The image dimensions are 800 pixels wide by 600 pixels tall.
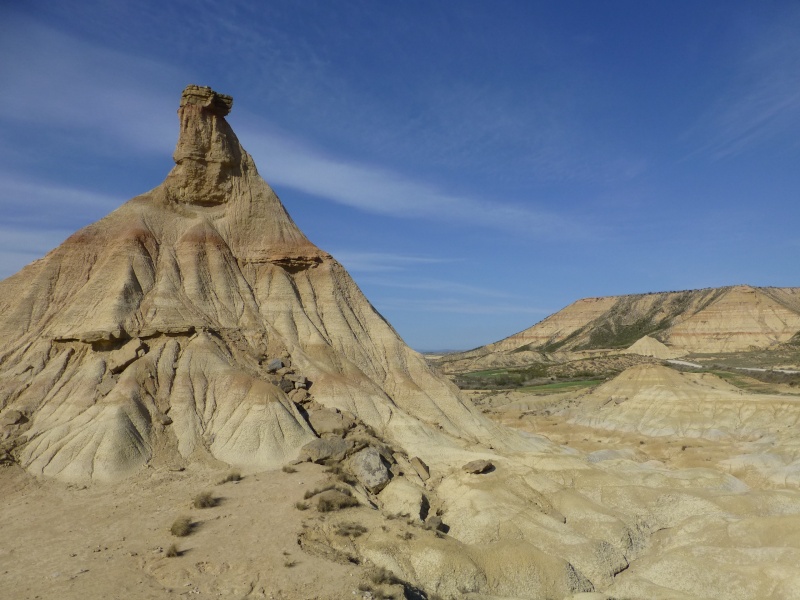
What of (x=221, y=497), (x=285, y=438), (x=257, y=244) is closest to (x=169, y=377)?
(x=285, y=438)

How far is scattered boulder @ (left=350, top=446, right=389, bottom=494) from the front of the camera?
81.5 feet

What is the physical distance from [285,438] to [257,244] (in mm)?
17715

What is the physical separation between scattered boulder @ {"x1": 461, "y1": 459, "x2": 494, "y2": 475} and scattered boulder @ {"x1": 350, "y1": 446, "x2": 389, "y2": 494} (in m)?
4.33

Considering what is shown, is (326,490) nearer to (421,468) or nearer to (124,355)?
(421,468)

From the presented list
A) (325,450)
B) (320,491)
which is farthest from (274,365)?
(320,491)

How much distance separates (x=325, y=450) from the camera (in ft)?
87.1

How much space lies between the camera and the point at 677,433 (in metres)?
51.1

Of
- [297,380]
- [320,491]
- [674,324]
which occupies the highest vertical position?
[674,324]

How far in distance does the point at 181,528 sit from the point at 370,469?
919cm

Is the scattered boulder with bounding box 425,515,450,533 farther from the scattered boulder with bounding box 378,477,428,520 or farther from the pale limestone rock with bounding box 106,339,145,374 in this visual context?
the pale limestone rock with bounding box 106,339,145,374

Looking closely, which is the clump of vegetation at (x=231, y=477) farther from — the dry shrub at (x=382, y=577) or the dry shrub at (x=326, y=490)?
the dry shrub at (x=382, y=577)

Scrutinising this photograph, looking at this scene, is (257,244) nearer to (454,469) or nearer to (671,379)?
(454,469)

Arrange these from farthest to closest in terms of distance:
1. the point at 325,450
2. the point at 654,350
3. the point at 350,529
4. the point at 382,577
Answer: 1. the point at 654,350
2. the point at 325,450
3. the point at 350,529
4. the point at 382,577

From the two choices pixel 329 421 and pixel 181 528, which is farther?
pixel 329 421
